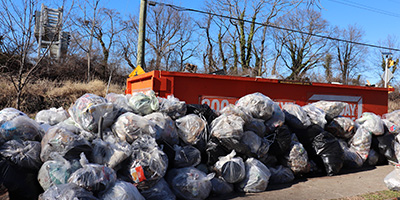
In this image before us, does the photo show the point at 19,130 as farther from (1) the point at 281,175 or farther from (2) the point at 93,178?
(1) the point at 281,175

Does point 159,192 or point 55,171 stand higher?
point 55,171

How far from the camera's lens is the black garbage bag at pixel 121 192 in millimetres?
2961

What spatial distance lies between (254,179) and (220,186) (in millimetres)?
463

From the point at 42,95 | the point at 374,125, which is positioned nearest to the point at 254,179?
the point at 374,125

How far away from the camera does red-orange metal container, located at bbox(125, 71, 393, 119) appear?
19.3ft

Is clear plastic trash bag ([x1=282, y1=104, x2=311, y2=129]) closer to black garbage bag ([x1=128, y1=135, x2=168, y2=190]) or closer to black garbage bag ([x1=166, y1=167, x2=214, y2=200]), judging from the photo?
black garbage bag ([x1=166, y1=167, x2=214, y2=200])

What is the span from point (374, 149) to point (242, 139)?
3117 mm

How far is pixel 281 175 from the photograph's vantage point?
464 centimetres

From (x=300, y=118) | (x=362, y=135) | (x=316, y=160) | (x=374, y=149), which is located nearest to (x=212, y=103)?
(x=300, y=118)

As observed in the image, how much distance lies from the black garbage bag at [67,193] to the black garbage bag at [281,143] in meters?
2.78

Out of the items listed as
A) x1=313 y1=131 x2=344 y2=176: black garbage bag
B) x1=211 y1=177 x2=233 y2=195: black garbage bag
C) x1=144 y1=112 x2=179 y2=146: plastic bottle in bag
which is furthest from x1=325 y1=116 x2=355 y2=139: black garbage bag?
x1=144 y1=112 x2=179 y2=146: plastic bottle in bag

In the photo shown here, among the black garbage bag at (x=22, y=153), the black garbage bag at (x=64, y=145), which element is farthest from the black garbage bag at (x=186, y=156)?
the black garbage bag at (x=22, y=153)

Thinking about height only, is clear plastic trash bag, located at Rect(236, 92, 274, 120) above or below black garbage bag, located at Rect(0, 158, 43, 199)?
above

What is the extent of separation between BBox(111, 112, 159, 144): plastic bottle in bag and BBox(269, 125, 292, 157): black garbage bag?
73.8 inches
